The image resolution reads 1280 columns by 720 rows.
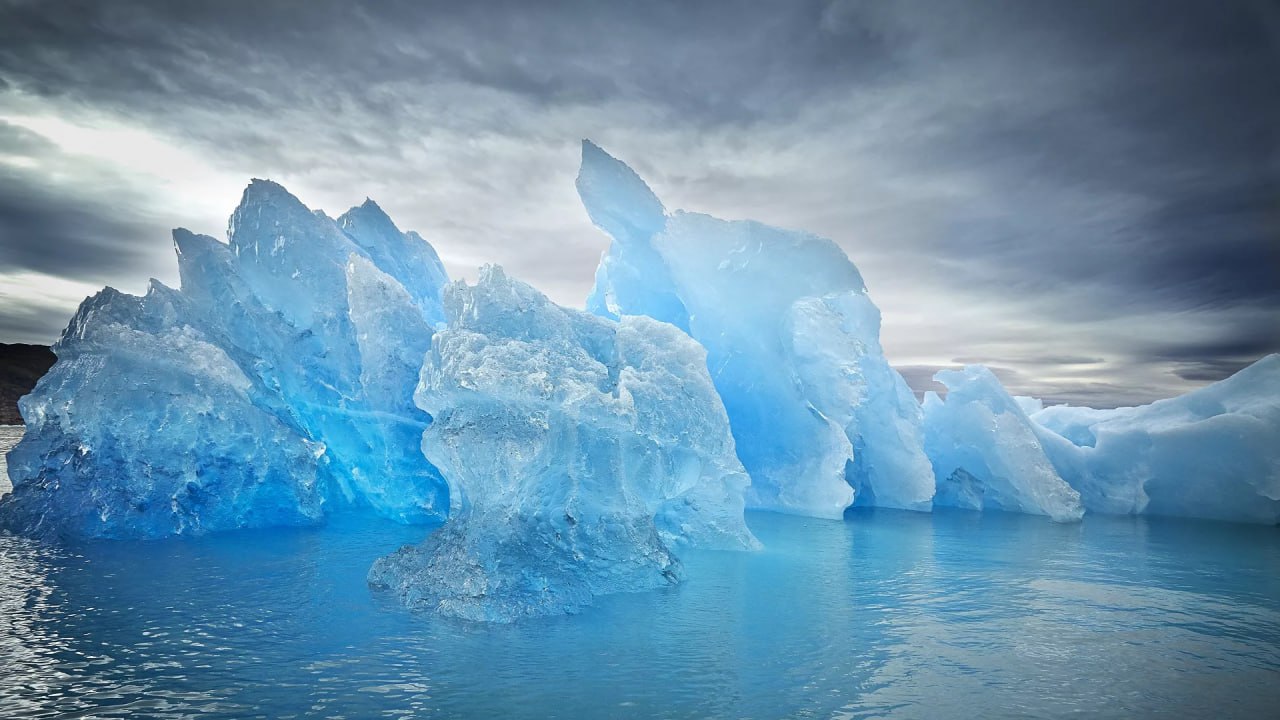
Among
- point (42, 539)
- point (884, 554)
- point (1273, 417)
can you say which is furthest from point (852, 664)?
point (1273, 417)

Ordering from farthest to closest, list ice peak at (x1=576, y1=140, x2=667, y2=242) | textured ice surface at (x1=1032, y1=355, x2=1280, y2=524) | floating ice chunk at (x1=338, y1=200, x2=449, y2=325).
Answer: floating ice chunk at (x1=338, y1=200, x2=449, y2=325) < ice peak at (x1=576, y1=140, x2=667, y2=242) < textured ice surface at (x1=1032, y1=355, x2=1280, y2=524)

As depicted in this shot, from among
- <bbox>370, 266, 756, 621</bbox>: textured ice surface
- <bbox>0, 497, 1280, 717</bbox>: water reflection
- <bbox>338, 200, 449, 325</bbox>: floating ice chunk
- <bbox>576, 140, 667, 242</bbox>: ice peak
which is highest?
<bbox>576, 140, 667, 242</bbox>: ice peak

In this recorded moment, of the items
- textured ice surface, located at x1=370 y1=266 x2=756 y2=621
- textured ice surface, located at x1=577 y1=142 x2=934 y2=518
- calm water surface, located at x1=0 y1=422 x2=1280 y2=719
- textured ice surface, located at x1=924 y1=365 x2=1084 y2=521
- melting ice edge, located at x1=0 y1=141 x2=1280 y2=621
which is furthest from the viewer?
textured ice surface, located at x1=924 y1=365 x2=1084 y2=521

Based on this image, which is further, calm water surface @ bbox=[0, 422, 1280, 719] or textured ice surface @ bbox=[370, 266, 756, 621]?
textured ice surface @ bbox=[370, 266, 756, 621]

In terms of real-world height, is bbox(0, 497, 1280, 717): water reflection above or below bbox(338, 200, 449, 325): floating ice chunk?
below

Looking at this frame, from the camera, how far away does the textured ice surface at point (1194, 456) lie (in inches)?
696

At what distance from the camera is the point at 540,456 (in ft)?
31.3

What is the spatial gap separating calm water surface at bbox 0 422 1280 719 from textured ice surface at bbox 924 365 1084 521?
7.01 metres

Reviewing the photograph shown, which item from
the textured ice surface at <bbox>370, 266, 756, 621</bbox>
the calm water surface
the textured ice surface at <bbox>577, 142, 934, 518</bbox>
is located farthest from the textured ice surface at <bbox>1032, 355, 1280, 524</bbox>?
the textured ice surface at <bbox>370, 266, 756, 621</bbox>

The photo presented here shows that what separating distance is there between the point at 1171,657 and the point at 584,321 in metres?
8.46

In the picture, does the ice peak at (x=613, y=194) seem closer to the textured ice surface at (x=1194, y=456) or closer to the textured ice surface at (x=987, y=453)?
the textured ice surface at (x=987, y=453)

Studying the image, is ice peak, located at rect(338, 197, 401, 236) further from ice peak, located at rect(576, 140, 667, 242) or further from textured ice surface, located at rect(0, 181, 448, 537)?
ice peak, located at rect(576, 140, 667, 242)

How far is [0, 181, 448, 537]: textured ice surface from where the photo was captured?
1255cm

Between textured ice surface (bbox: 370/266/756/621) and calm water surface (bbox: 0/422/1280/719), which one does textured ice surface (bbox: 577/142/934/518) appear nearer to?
calm water surface (bbox: 0/422/1280/719)
